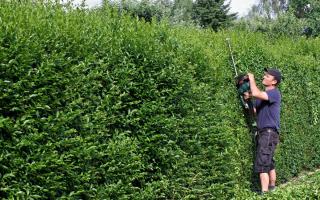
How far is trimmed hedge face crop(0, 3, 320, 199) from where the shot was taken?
14.5 ft

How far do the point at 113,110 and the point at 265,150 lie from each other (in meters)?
3.82

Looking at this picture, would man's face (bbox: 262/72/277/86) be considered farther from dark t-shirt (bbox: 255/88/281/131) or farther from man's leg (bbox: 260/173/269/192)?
man's leg (bbox: 260/173/269/192)

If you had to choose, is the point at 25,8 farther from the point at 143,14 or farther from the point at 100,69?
the point at 143,14

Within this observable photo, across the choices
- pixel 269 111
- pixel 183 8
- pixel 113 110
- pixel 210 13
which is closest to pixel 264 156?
pixel 269 111

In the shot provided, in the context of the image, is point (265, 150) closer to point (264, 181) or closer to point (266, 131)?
point (266, 131)

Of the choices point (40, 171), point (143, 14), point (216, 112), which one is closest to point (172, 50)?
point (216, 112)

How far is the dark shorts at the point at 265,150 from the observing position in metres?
8.43

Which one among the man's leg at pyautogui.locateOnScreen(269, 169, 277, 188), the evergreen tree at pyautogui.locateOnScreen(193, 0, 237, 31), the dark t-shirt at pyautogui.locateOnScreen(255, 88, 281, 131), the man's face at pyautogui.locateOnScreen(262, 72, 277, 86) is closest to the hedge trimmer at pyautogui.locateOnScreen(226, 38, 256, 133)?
the dark t-shirt at pyautogui.locateOnScreen(255, 88, 281, 131)

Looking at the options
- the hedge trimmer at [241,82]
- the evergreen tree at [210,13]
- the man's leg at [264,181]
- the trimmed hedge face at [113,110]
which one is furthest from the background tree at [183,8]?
the trimmed hedge face at [113,110]

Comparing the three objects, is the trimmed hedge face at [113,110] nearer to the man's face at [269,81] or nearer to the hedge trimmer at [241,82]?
the hedge trimmer at [241,82]

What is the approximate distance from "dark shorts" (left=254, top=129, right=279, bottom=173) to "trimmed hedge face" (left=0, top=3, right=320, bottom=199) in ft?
0.90

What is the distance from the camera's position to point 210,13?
35.8 m

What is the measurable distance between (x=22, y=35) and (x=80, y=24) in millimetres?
1060

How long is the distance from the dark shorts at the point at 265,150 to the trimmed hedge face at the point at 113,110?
27cm
